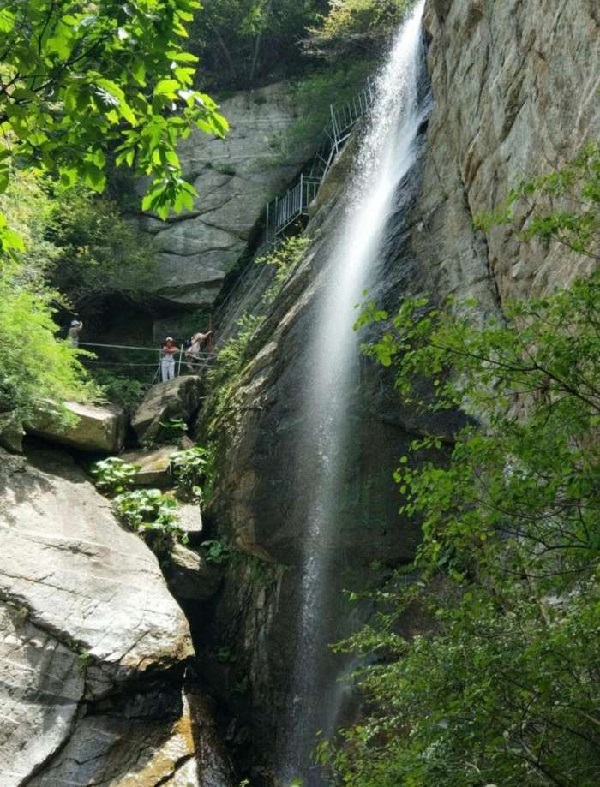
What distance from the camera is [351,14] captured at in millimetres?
18344

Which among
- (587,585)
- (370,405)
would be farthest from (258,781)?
(587,585)

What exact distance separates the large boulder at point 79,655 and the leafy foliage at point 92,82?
5.40m

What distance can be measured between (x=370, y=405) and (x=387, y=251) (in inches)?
97.0

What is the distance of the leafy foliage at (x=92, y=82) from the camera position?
3.06m

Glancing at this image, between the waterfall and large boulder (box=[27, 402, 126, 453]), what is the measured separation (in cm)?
391

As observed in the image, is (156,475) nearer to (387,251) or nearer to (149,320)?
(387,251)

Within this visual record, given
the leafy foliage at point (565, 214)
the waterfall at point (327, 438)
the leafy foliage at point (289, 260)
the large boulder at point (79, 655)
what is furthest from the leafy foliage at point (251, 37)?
the leafy foliage at point (565, 214)

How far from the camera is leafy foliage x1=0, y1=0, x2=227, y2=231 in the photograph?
3062mm

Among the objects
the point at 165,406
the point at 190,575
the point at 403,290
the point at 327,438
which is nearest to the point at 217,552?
the point at 190,575

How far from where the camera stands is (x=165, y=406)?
42.9 feet

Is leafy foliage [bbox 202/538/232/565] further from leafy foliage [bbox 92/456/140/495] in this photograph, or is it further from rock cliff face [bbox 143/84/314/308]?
rock cliff face [bbox 143/84/314/308]

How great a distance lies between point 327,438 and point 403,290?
7.48ft

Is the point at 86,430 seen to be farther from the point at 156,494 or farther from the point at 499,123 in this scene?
the point at 499,123

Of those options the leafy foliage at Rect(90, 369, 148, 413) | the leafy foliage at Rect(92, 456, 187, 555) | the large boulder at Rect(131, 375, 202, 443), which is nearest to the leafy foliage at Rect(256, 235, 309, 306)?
the large boulder at Rect(131, 375, 202, 443)
